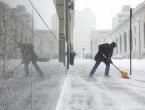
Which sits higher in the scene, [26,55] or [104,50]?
[104,50]

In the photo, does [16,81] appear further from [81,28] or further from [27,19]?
[81,28]

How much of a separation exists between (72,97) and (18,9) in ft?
8.88

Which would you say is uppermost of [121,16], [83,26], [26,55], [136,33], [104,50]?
[121,16]

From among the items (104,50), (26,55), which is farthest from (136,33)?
(26,55)

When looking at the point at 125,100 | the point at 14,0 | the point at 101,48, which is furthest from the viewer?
the point at 101,48

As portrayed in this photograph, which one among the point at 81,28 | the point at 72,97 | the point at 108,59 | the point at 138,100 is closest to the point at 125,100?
the point at 138,100

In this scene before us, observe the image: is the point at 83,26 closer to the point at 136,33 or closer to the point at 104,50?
the point at 136,33

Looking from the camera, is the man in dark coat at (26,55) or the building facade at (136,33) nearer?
the man in dark coat at (26,55)

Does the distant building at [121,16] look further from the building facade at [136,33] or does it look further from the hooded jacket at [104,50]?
the hooded jacket at [104,50]

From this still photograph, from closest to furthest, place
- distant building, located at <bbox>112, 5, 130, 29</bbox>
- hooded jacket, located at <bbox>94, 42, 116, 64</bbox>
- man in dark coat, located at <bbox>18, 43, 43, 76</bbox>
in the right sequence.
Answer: man in dark coat, located at <bbox>18, 43, 43, 76</bbox>, hooded jacket, located at <bbox>94, 42, 116, 64</bbox>, distant building, located at <bbox>112, 5, 130, 29</bbox>

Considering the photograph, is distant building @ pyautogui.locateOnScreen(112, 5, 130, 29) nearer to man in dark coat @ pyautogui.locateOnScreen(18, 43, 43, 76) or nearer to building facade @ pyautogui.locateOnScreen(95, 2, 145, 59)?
building facade @ pyautogui.locateOnScreen(95, 2, 145, 59)

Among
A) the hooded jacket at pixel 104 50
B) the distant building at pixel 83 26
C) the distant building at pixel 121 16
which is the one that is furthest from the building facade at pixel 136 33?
the distant building at pixel 83 26

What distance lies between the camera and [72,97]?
3.29 metres

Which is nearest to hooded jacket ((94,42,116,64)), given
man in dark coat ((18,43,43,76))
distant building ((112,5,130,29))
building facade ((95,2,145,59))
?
man in dark coat ((18,43,43,76))
